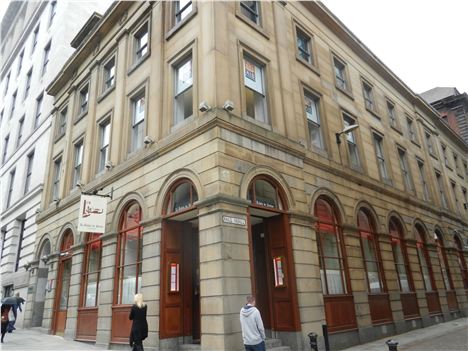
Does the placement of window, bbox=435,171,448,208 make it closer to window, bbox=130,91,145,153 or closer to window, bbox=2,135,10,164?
window, bbox=130,91,145,153

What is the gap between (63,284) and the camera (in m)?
17.3

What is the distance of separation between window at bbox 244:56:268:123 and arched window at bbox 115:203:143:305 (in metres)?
5.46

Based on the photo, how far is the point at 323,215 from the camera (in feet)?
→ 46.3

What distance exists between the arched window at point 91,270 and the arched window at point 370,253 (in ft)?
35.9

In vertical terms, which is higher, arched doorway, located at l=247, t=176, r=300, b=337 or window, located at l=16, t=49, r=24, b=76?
window, located at l=16, t=49, r=24, b=76

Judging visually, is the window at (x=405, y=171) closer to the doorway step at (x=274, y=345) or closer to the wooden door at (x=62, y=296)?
the doorway step at (x=274, y=345)

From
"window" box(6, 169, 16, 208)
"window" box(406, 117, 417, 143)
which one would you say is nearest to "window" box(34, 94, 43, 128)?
"window" box(6, 169, 16, 208)

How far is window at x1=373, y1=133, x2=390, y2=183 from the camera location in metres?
19.6

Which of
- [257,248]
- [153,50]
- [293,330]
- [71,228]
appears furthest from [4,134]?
[293,330]

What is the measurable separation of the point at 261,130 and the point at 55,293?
12.8 m

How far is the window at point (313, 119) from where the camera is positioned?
15547mm

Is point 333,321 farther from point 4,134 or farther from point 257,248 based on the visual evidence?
point 4,134

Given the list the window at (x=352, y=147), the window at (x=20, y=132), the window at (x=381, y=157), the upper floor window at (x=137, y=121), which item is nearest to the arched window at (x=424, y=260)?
the window at (x=381, y=157)

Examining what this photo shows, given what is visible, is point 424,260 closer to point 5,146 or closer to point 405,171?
point 405,171
